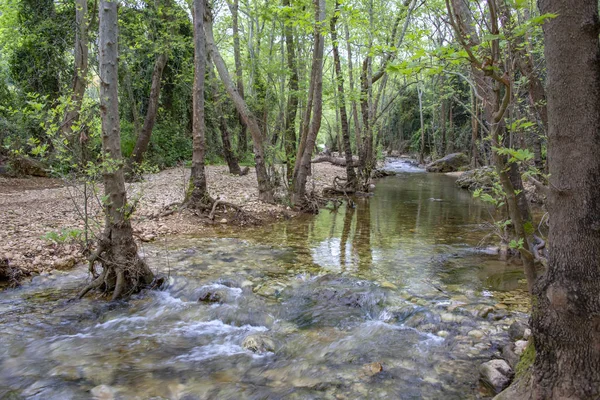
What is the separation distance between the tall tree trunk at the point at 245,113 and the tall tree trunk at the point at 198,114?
84cm

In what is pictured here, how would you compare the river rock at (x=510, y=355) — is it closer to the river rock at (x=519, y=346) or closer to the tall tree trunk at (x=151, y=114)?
the river rock at (x=519, y=346)

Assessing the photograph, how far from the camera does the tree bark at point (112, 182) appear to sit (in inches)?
198

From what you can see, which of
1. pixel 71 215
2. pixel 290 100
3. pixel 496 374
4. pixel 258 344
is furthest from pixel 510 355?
pixel 290 100

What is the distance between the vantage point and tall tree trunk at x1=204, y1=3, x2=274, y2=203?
10.7 meters

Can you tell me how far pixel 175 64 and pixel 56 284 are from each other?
15870mm

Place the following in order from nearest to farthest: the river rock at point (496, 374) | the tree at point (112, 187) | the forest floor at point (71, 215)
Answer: the river rock at point (496, 374) < the tree at point (112, 187) < the forest floor at point (71, 215)

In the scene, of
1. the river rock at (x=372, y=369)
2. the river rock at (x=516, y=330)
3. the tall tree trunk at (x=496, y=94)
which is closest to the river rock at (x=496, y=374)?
the river rock at (x=516, y=330)

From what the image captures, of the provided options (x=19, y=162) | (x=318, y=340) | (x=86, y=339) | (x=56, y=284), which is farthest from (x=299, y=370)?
(x=19, y=162)

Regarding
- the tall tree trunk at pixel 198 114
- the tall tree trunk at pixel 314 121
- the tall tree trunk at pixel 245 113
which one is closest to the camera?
the tall tree trunk at pixel 198 114

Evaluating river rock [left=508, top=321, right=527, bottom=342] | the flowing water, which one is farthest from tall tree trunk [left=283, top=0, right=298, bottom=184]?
river rock [left=508, top=321, right=527, bottom=342]

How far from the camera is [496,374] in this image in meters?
3.38

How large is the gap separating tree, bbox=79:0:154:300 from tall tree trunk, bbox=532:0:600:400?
4.59 meters

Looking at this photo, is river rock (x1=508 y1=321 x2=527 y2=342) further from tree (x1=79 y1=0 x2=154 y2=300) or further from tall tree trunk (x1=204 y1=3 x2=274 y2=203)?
tall tree trunk (x1=204 y1=3 x2=274 y2=203)

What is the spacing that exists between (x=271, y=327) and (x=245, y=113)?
748cm
